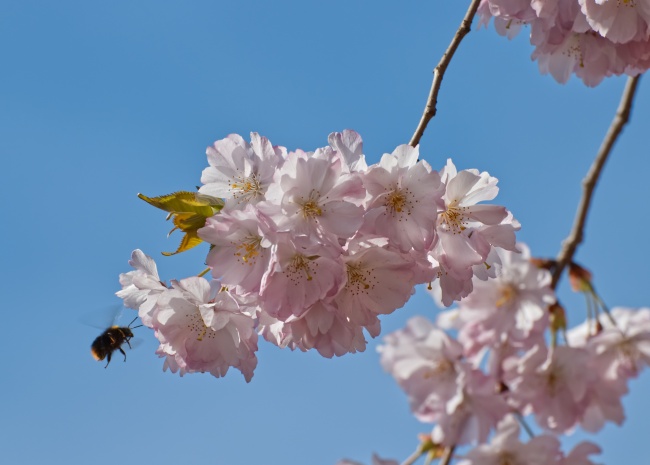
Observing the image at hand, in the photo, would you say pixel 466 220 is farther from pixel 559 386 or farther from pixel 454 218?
pixel 559 386

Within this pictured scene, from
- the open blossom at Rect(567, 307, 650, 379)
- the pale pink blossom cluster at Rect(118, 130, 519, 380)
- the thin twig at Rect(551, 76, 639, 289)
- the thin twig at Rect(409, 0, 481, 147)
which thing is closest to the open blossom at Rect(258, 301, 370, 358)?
the pale pink blossom cluster at Rect(118, 130, 519, 380)

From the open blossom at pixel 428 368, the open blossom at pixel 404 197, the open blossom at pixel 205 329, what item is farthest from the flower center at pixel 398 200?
the open blossom at pixel 428 368

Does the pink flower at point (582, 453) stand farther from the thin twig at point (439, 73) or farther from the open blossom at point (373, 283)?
the thin twig at point (439, 73)

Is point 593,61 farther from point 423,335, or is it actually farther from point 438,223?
point 423,335

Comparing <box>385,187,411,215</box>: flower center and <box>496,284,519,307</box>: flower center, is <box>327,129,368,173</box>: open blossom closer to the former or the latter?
<box>385,187,411,215</box>: flower center

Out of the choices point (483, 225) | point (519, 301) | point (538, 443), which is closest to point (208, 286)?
point (483, 225)
